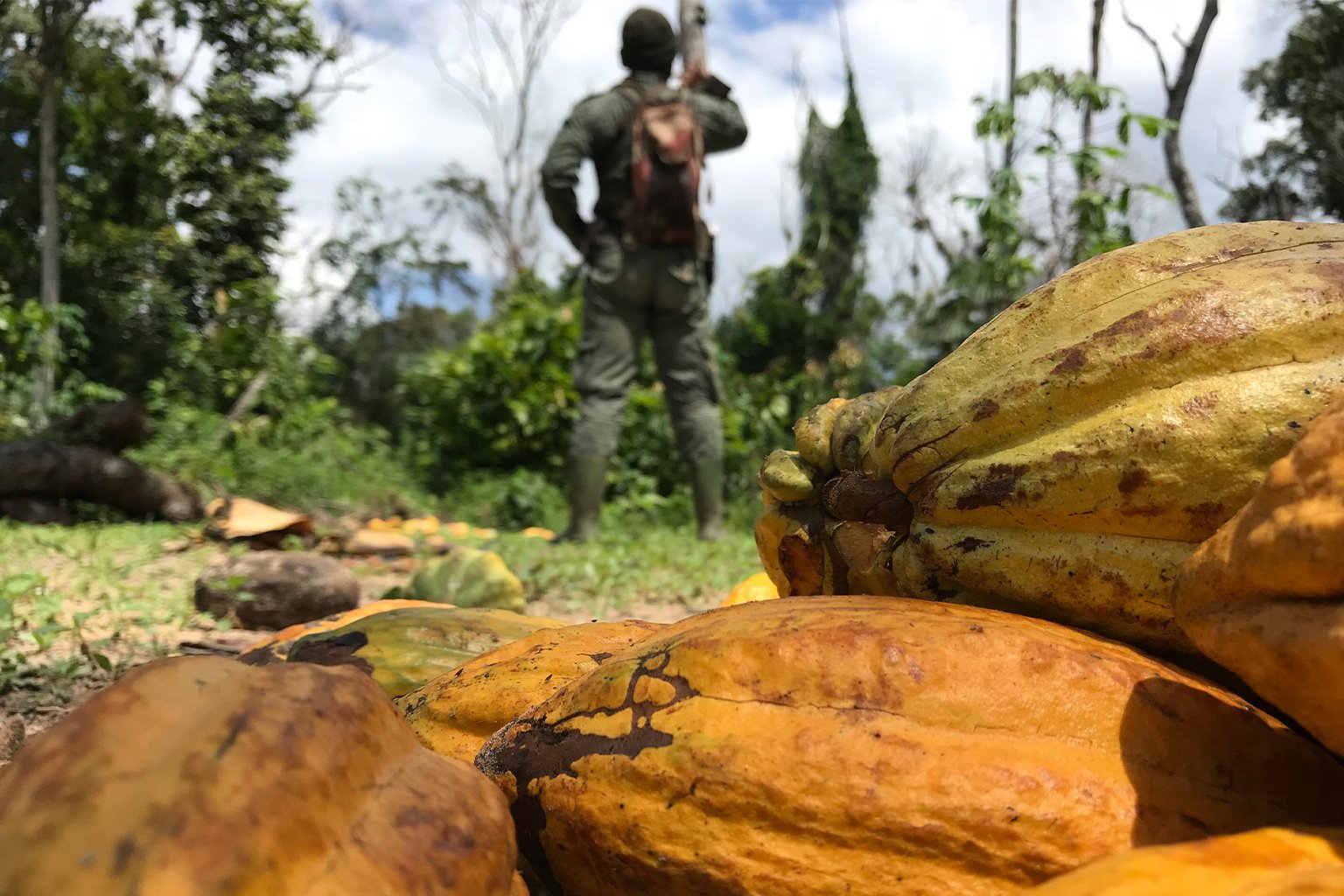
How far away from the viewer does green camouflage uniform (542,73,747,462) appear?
4832 mm

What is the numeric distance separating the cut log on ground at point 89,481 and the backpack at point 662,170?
3576 millimetres

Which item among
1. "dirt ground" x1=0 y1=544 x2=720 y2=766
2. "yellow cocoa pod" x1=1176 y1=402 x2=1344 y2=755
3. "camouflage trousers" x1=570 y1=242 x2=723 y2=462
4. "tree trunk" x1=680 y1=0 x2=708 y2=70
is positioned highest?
"tree trunk" x1=680 y1=0 x2=708 y2=70

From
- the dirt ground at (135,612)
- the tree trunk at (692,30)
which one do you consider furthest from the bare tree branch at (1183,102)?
the dirt ground at (135,612)

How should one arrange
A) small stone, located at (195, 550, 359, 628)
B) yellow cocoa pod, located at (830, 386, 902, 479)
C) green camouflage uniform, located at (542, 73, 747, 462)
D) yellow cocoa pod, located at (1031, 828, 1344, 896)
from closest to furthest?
yellow cocoa pod, located at (1031, 828, 1344, 896), yellow cocoa pod, located at (830, 386, 902, 479), small stone, located at (195, 550, 359, 628), green camouflage uniform, located at (542, 73, 747, 462)

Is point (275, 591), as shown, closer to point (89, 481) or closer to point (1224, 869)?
point (1224, 869)

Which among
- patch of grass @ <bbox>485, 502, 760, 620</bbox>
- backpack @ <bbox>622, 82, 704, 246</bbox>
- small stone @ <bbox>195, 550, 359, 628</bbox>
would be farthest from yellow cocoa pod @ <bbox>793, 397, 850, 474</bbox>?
backpack @ <bbox>622, 82, 704, 246</bbox>

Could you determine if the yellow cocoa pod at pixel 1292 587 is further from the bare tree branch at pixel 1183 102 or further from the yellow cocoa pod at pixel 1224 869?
the bare tree branch at pixel 1183 102

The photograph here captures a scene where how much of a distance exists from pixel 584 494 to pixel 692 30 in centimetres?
461

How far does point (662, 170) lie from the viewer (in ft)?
15.4

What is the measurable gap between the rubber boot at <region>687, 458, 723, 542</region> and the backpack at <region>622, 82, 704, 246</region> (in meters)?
1.28

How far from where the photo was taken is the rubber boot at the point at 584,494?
4.97 metres

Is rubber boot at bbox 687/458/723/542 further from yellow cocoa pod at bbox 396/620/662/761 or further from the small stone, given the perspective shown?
yellow cocoa pod at bbox 396/620/662/761

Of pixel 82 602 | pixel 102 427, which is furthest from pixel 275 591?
pixel 102 427

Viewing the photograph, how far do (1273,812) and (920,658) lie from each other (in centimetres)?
32
